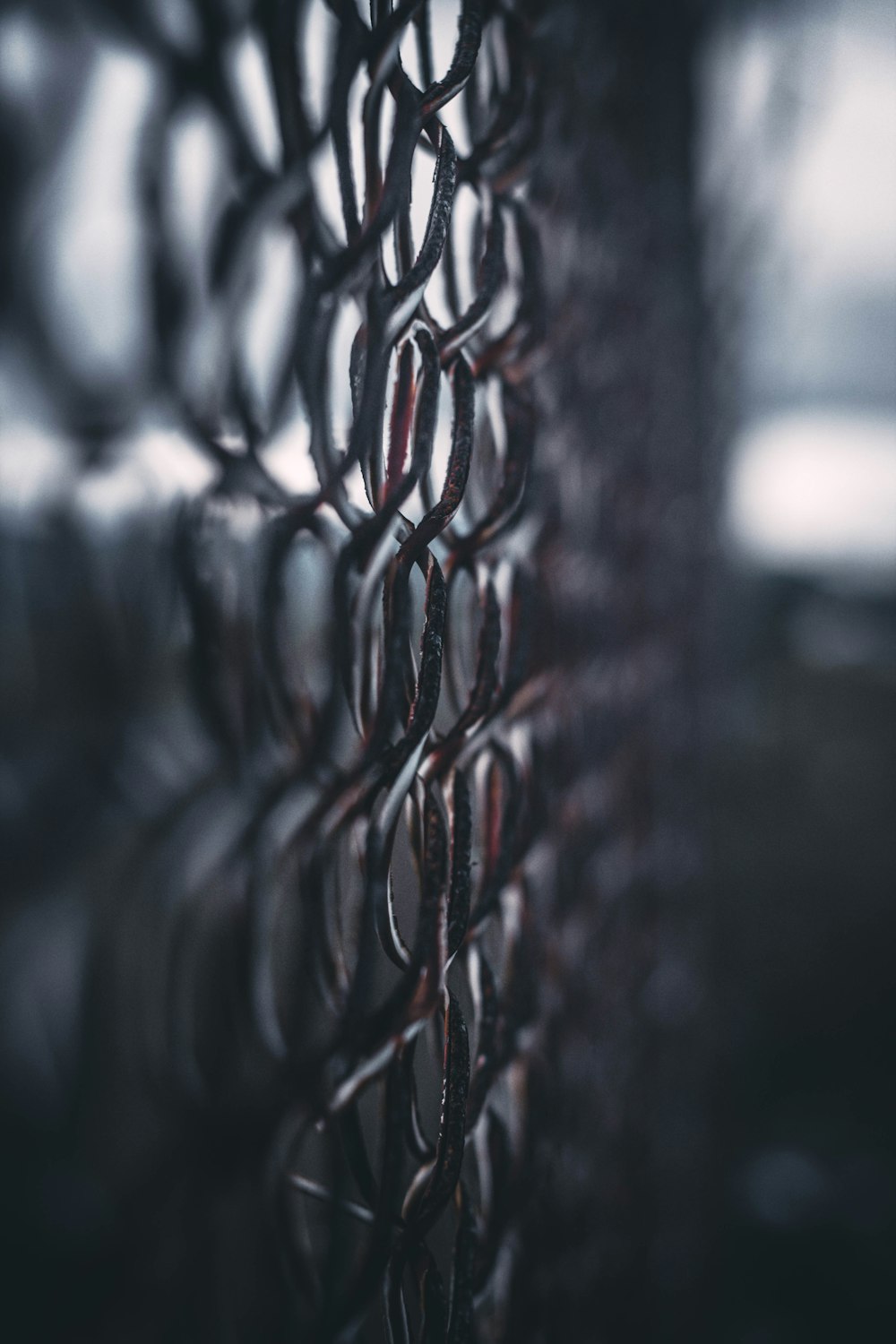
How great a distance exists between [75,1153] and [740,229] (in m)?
1.10

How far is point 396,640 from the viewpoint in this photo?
164mm

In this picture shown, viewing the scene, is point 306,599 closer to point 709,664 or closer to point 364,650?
point 364,650

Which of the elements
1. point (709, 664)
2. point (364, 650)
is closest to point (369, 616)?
point (364, 650)

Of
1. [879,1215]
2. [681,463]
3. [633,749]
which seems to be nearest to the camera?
[633,749]

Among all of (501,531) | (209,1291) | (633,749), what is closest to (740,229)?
(633,749)

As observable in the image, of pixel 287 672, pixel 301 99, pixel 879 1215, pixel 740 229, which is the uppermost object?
pixel 740 229

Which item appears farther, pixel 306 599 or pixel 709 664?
pixel 709 664

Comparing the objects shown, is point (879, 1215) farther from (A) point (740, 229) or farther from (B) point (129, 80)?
(B) point (129, 80)

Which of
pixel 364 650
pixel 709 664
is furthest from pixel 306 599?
pixel 709 664

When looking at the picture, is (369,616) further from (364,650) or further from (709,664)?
(709,664)

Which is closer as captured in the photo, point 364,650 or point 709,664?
point 364,650

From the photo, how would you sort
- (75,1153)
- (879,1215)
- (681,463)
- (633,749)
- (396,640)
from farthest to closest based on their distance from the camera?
1. (879,1215)
2. (75,1153)
3. (681,463)
4. (633,749)
5. (396,640)

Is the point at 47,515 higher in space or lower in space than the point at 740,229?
lower

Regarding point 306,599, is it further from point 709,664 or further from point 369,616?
point 709,664
